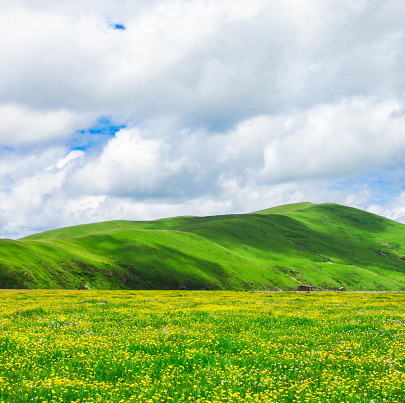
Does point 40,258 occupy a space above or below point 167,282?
above

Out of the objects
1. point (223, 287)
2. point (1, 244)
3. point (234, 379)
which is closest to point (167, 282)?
point (223, 287)

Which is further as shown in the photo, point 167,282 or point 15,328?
point 167,282

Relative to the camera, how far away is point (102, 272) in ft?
512

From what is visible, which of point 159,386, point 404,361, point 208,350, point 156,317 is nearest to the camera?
point 159,386

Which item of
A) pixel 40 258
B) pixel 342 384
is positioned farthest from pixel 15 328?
pixel 40 258

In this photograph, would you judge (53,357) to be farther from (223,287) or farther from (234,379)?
(223,287)

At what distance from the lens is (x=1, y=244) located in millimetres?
143375

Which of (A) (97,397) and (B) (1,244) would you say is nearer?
(A) (97,397)

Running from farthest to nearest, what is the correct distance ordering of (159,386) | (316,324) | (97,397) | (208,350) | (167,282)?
(167,282), (316,324), (208,350), (159,386), (97,397)

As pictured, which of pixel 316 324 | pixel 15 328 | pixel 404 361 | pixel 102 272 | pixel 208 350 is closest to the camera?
pixel 404 361

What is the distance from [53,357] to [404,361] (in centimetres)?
1033

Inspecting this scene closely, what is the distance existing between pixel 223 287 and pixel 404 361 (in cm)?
17853

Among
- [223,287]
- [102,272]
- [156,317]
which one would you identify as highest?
[156,317]

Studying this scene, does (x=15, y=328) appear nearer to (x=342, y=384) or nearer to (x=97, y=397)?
(x=97, y=397)
